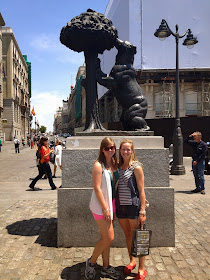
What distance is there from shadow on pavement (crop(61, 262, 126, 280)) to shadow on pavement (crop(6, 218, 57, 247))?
0.77m

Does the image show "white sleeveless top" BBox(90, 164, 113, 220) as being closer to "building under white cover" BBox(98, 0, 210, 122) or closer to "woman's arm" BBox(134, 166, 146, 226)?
"woman's arm" BBox(134, 166, 146, 226)

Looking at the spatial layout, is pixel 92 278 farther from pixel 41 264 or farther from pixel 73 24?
pixel 73 24

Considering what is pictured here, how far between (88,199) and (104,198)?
1073mm

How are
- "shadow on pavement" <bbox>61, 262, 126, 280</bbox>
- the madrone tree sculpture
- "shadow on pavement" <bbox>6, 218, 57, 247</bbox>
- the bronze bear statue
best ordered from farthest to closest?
the bronze bear statue
the madrone tree sculpture
"shadow on pavement" <bbox>6, 218, 57, 247</bbox>
"shadow on pavement" <bbox>61, 262, 126, 280</bbox>

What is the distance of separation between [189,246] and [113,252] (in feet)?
3.99

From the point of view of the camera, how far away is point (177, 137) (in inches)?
446

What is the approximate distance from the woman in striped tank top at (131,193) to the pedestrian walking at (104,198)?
10cm

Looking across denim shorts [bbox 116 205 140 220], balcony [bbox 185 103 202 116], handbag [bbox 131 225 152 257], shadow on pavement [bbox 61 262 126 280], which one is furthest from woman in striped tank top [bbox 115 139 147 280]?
balcony [bbox 185 103 202 116]

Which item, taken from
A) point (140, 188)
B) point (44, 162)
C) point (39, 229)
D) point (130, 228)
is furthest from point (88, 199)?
point (44, 162)

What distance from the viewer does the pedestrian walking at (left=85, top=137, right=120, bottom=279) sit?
2.85 m

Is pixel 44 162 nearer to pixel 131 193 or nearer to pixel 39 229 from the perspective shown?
pixel 39 229

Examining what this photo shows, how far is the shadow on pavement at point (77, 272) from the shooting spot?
313 centimetres

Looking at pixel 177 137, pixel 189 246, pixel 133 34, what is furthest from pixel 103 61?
pixel 189 246

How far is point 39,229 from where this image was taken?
15.5 ft
